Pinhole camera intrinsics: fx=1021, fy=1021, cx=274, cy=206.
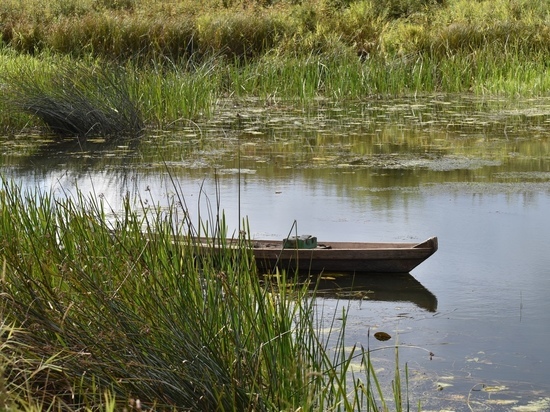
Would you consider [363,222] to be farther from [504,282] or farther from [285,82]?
[285,82]

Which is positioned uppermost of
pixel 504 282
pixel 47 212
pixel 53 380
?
pixel 47 212

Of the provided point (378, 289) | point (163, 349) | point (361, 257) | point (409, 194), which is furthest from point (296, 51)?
point (163, 349)

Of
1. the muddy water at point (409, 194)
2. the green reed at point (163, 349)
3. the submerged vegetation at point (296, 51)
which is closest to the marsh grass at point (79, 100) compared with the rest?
the submerged vegetation at point (296, 51)

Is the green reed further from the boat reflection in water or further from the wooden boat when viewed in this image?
the wooden boat

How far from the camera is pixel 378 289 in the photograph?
221 inches

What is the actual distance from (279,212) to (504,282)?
95.9 inches

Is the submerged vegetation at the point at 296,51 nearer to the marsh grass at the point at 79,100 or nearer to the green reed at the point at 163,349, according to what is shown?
the marsh grass at the point at 79,100

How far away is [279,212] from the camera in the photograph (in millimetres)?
7691

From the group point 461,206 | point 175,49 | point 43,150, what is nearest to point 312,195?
point 461,206

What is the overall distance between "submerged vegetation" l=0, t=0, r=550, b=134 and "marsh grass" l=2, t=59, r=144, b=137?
19 cm

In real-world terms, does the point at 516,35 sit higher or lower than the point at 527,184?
higher

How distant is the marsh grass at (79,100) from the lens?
11.4 meters

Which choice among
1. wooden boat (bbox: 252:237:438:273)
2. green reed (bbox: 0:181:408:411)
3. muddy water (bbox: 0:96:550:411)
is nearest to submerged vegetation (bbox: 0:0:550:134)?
muddy water (bbox: 0:96:550:411)

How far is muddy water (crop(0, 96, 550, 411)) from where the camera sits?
441 cm
